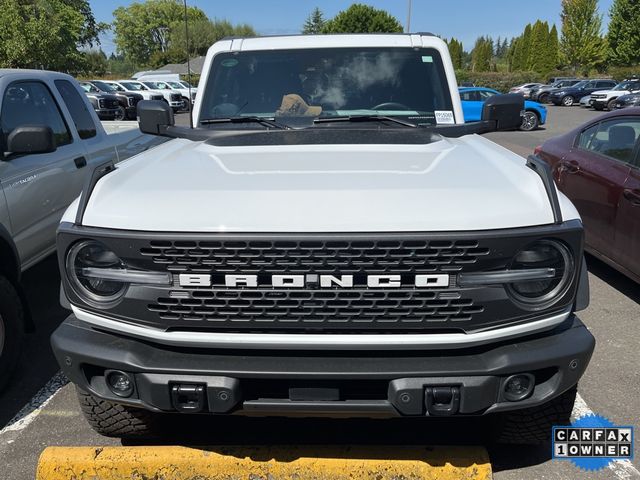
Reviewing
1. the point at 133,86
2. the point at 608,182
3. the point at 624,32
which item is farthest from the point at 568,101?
the point at 608,182

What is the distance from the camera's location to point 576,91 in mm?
35500

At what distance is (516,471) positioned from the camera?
2.79 meters

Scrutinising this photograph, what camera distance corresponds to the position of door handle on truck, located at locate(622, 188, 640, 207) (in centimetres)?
448

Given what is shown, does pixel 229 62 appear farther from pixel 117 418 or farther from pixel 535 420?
pixel 535 420

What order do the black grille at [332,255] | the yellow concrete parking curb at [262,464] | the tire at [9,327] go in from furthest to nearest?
the tire at [9,327], the yellow concrete parking curb at [262,464], the black grille at [332,255]

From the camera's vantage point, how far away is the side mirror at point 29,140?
143 inches

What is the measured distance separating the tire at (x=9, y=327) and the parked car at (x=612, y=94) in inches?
1226

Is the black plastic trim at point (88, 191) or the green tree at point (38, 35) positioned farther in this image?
the green tree at point (38, 35)

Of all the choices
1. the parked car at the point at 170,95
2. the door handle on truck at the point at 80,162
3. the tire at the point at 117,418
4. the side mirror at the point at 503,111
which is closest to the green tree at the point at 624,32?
the parked car at the point at 170,95

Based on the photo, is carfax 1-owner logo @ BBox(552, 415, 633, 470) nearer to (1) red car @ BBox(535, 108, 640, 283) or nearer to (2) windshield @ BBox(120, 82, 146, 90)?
(1) red car @ BBox(535, 108, 640, 283)

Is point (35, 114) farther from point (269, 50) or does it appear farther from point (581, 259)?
point (581, 259)

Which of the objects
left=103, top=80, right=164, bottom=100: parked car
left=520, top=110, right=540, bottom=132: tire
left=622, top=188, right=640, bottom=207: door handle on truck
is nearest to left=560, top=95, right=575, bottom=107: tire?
left=520, top=110, right=540, bottom=132: tire

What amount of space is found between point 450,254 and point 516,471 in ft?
4.43

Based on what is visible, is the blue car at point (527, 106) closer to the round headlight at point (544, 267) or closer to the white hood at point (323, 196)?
the white hood at point (323, 196)
